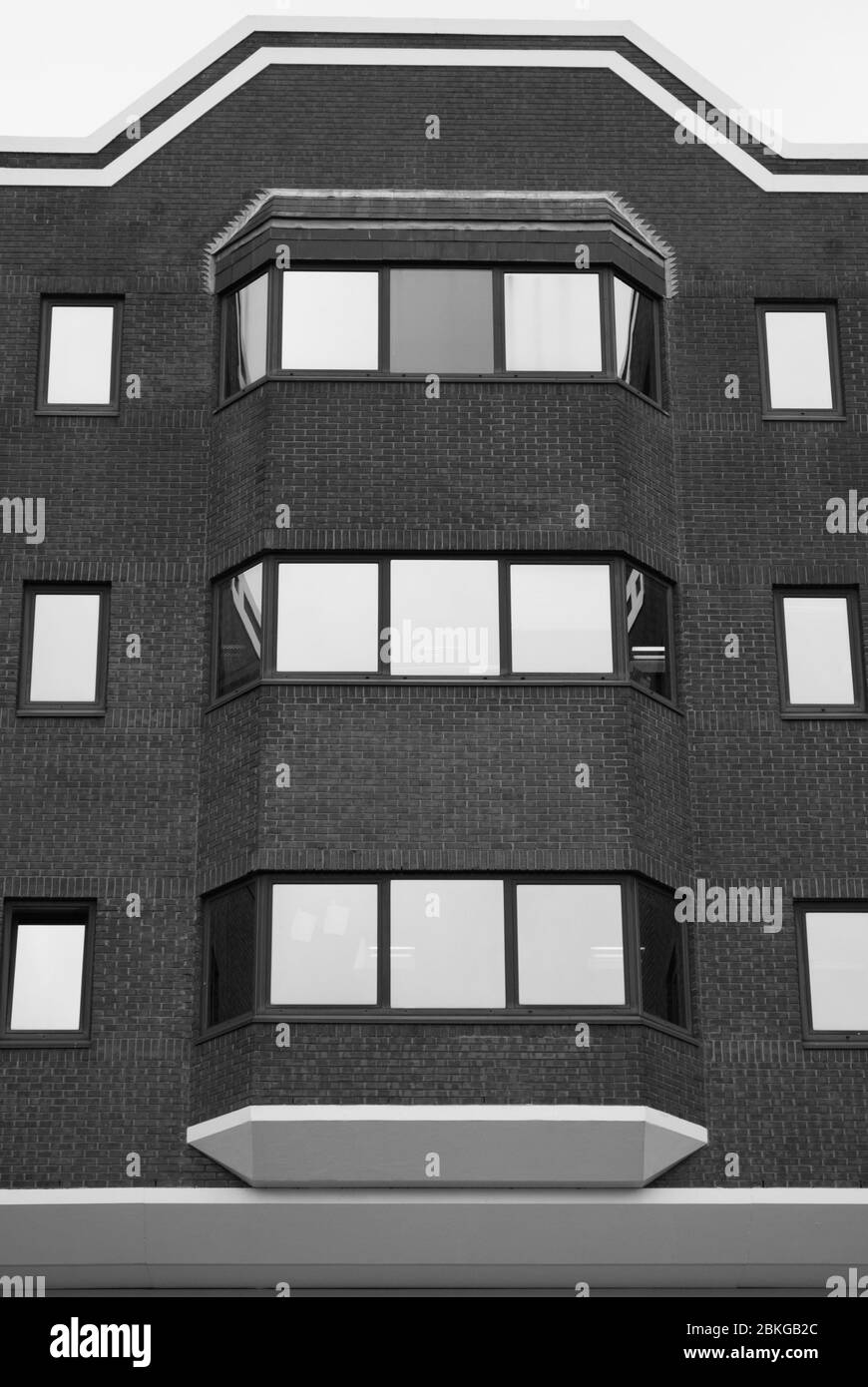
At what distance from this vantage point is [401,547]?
70.1 feet

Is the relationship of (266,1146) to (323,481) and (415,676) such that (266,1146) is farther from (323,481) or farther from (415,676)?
(323,481)

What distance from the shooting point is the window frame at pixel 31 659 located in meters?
21.4

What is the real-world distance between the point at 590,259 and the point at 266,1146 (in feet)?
32.3

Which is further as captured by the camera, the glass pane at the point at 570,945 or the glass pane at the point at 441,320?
the glass pane at the point at 441,320

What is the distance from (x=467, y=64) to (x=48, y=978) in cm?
1122

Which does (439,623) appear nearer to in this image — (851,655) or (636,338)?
(636,338)

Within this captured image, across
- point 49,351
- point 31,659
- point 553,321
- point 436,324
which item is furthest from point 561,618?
point 49,351

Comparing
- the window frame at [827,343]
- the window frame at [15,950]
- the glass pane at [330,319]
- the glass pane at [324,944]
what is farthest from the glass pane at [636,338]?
the window frame at [15,950]

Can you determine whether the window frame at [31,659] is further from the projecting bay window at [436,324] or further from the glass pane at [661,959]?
the glass pane at [661,959]

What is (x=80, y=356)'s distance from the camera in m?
22.9

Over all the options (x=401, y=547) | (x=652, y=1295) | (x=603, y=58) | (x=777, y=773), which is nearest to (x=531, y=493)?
(x=401, y=547)

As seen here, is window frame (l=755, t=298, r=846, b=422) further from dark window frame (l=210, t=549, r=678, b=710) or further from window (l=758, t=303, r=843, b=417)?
dark window frame (l=210, t=549, r=678, b=710)

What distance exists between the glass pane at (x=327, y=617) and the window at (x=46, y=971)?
3306 millimetres

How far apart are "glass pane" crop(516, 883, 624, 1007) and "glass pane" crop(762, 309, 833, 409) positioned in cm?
621
